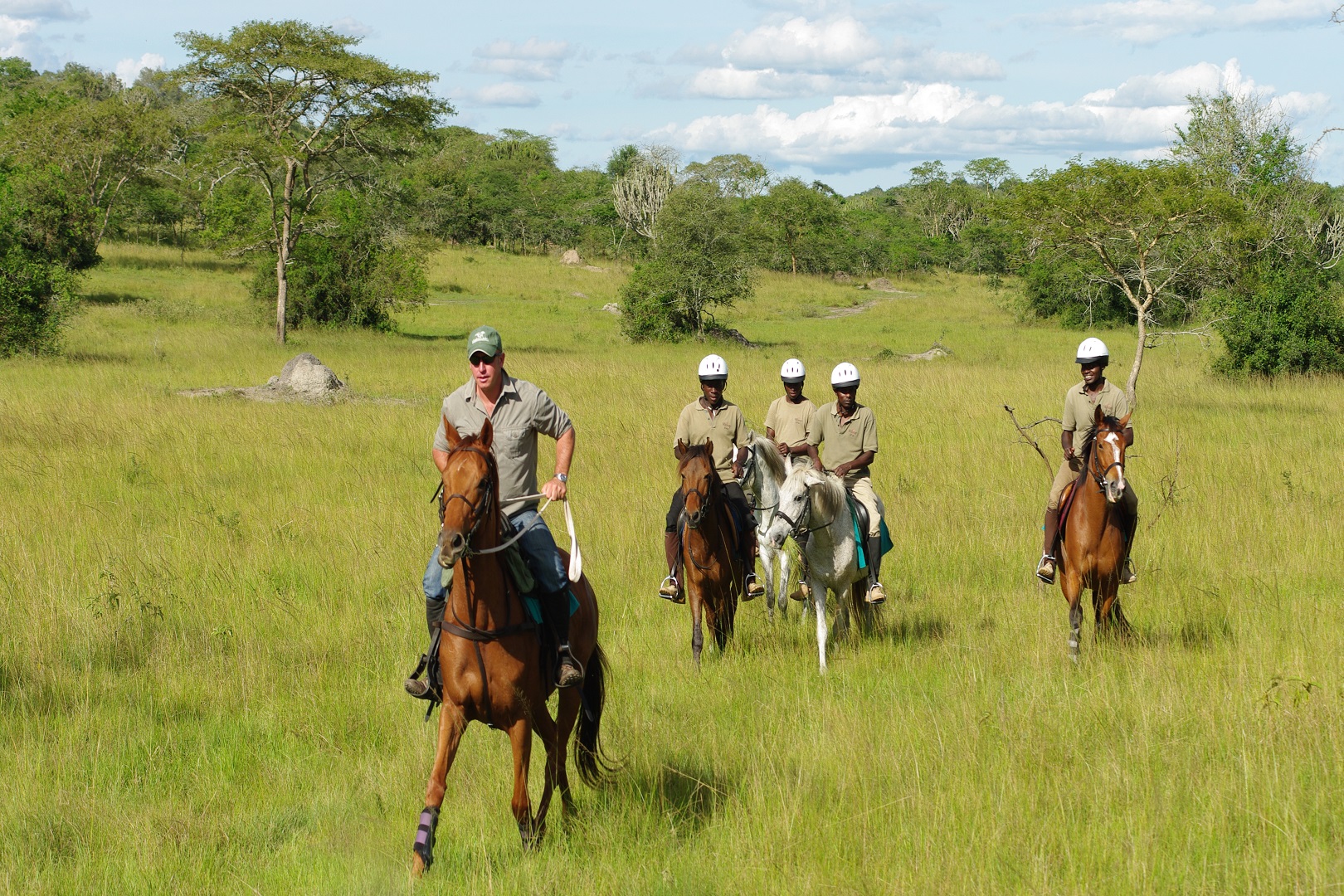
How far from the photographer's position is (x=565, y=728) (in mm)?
5379

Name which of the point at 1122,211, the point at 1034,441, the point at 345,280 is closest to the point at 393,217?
the point at 345,280

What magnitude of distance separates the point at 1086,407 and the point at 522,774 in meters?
5.66

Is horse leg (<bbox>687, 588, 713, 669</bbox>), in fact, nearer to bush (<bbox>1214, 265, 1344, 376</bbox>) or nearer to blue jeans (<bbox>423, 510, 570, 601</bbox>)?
blue jeans (<bbox>423, 510, 570, 601</bbox>)

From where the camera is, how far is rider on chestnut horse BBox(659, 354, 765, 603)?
8.38 m

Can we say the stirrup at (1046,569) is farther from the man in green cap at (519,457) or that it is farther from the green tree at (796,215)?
the green tree at (796,215)

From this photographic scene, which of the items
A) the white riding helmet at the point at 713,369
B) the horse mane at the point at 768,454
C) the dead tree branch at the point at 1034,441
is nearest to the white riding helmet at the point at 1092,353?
the dead tree branch at the point at 1034,441

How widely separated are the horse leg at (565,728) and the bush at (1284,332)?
24.0m

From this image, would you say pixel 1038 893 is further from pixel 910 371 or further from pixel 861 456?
pixel 910 371

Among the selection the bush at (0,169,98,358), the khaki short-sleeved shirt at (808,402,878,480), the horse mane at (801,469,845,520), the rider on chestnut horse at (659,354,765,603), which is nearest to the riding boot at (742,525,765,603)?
the rider on chestnut horse at (659,354,765,603)

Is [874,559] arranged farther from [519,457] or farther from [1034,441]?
[1034,441]

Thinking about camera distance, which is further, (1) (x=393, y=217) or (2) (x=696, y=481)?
(1) (x=393, y=217)

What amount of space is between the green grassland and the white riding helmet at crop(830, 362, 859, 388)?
2.03 meters

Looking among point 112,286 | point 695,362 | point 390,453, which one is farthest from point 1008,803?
point 112,286

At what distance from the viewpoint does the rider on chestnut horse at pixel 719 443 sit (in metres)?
8.38
